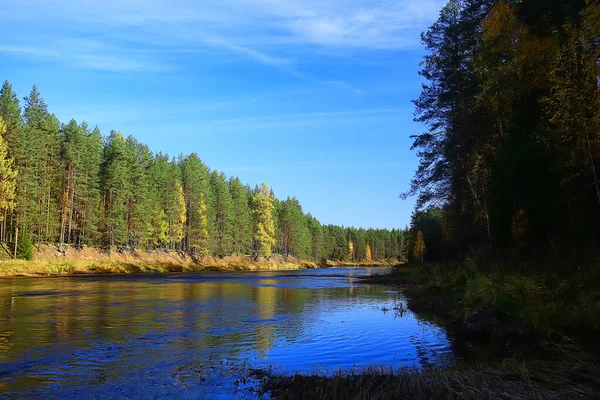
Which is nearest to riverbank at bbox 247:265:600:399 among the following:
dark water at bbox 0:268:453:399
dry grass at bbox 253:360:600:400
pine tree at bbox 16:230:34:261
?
dry grass at bbox 253:360:600:400

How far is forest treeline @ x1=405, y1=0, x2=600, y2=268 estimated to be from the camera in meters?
17.1

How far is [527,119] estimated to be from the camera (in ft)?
72.1

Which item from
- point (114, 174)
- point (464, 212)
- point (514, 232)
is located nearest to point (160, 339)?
point (514, 232)

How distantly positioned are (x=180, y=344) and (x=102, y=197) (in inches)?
3153

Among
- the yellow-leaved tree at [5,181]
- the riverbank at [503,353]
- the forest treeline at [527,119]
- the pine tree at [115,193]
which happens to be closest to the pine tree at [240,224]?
the pine tree at [115,193]

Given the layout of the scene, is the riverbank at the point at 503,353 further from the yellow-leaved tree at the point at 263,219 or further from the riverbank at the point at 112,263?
the yellow-leaved tree at the point at 263,219

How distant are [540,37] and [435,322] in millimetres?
15291

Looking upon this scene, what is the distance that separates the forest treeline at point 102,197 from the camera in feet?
194

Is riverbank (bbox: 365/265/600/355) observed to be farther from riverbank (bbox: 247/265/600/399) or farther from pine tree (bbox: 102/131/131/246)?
pine tree (bbox: 102/131/131/246)

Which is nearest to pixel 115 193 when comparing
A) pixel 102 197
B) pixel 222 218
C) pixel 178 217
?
pixel 102 197

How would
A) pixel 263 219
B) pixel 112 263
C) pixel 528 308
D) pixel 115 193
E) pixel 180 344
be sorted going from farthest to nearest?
pixel 263 219 < pixel 115 193 < pixel 112 263 < pixel 180 344 < pixel 528 308

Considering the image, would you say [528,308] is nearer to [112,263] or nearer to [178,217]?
[112,263]

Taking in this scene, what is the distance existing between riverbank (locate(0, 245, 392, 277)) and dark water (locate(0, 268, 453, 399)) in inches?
1232

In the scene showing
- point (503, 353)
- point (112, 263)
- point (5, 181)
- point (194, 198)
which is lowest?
point (503, 353)
